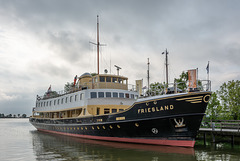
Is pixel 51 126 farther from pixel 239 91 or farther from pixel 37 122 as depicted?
pixel 239 91

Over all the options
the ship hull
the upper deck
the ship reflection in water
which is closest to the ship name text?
the ship hull

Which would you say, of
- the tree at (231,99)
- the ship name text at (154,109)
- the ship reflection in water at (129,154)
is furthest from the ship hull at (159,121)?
the tree at (231,99)

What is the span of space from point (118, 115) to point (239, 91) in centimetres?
1380

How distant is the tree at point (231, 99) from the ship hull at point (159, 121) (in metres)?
10.3

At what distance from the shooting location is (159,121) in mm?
13664

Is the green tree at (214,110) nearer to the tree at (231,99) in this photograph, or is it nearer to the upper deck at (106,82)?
the tree at (231,99)

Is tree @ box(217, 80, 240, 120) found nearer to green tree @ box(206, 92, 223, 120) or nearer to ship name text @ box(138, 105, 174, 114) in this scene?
green tree @ box(206, 92, 223, 120)

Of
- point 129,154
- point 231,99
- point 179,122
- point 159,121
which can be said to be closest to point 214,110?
point 231,99

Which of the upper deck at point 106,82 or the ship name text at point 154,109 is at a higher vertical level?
the upper deck at point 106,82

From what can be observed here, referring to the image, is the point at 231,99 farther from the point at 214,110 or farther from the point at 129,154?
the point at 129,154

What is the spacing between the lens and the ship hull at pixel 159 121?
12969mm

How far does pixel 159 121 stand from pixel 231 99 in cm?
1224

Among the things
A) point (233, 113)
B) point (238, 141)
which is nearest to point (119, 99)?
point (238, 141)

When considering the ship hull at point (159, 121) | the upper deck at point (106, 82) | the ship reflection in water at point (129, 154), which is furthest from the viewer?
the upper deck at point (106, 82)
